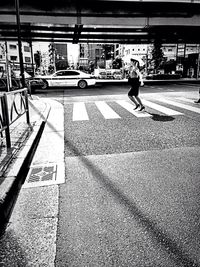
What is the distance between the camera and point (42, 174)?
3869mm

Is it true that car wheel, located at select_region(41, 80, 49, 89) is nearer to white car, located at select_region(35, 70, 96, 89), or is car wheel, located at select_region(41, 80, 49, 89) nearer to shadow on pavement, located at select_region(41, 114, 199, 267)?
white car, located at select_region(35, 70, 96, 89)

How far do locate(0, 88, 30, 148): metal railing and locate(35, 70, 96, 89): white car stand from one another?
46.3ft

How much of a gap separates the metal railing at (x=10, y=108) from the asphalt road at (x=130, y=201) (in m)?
1.31

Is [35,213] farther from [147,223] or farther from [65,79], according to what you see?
[65,79]

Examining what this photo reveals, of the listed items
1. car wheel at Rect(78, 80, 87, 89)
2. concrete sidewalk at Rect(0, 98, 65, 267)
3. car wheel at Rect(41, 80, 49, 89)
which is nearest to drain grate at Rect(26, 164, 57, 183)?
concrete sidewalk at Rect(0, 98, 65, 267)

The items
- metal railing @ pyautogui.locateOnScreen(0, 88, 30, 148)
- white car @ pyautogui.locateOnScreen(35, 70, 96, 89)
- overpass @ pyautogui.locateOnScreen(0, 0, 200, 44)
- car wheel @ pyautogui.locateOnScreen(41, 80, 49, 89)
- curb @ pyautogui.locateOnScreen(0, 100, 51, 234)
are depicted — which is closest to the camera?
curb @ pyautogui.locateOnScreen(0, 100, 51, 234)

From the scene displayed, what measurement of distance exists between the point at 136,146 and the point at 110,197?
2.23m

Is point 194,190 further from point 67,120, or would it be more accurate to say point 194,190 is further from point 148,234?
point 67,120

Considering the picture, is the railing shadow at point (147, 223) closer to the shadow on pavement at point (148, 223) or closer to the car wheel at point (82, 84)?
the shadow on pavement at point (148, 223)

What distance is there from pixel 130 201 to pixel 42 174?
162 cm

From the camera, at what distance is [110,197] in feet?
10.1

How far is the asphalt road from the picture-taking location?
6.97 ft

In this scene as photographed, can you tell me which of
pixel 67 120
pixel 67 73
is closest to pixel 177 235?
pixel 67 120

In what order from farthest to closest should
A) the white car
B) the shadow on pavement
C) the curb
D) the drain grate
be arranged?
the white car < the drain grate < the curb < the shadow on pavement
